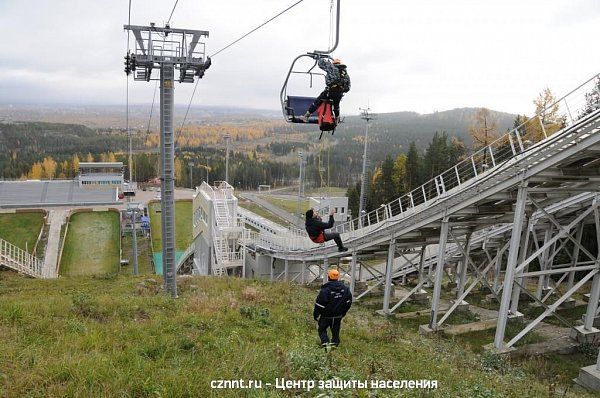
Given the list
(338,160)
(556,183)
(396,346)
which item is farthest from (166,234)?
(338,160)

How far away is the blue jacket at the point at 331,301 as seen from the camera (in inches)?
310

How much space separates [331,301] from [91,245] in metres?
44.7

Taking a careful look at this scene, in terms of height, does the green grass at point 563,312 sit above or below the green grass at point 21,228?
above

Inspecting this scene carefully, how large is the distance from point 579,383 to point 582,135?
21.5 ft

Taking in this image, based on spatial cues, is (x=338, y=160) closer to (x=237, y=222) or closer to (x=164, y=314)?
(x=237, y=222)

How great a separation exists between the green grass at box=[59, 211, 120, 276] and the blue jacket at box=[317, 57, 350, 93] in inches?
1198

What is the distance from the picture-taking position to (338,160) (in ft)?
470

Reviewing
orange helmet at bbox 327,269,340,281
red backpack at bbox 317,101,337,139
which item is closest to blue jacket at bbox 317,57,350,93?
red backpack at bbox 317,101,337,139

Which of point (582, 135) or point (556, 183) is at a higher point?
point (582, 135)

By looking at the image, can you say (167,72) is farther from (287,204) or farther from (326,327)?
(287,204)

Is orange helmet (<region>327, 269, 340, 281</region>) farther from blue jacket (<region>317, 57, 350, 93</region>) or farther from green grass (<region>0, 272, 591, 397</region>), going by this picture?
blue jacket (<region>317, 57, 350, 93</region>)

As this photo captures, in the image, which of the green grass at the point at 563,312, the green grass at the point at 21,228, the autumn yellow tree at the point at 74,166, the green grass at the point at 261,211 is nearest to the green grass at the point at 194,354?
the green grass at the point at 563,312

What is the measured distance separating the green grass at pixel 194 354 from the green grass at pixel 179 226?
38732 millimetres

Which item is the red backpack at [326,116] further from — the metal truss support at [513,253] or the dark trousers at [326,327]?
the metal truss support at [513,253]
